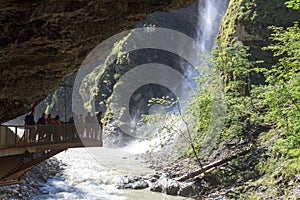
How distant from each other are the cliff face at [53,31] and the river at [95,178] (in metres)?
7.00

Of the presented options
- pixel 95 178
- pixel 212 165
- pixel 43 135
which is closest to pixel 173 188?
pixel 212 165

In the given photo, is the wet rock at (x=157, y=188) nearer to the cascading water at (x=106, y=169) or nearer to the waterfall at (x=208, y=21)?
the cascading water at (x=106, y=169)

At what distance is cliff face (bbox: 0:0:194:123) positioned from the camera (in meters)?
7.27

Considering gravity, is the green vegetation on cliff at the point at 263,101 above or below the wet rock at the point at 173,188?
above

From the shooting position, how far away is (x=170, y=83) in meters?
38.6

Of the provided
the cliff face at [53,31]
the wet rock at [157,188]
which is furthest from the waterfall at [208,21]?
the cliff face at [53,31]

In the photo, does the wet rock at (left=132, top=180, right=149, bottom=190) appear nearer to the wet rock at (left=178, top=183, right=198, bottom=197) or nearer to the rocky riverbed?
the wet rock at (left=178, top=183, right=198, bottom=197)

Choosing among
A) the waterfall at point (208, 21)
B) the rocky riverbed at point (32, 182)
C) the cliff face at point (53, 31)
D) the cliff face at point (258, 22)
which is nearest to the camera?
the cliff face at point (53, 31)

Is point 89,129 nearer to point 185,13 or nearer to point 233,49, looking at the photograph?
point 233,49

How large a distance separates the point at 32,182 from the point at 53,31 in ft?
38.9

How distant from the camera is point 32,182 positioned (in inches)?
704

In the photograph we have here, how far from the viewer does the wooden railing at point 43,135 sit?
9828 mm

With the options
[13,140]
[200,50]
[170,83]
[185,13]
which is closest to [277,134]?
[13,140]

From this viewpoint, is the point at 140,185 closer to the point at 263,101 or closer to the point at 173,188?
the point at 173,188
